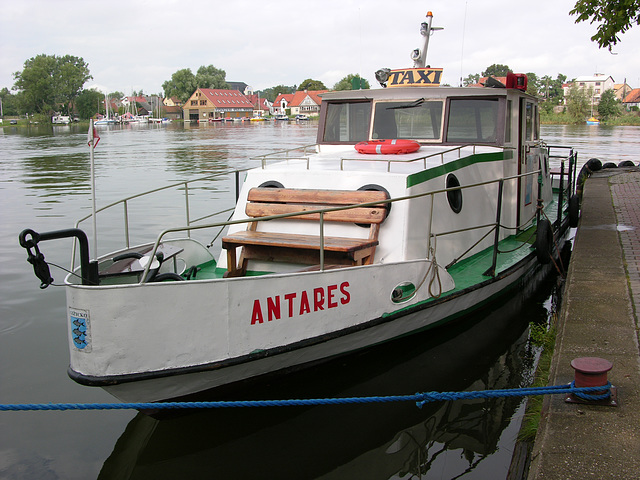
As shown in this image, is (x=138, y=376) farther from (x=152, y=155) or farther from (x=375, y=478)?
(x=152, y=155)

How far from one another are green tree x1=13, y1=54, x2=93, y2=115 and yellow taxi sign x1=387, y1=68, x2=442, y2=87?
109 meters

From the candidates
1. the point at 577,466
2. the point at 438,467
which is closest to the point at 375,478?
the point at 438,467

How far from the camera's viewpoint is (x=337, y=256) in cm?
553

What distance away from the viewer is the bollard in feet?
11.5

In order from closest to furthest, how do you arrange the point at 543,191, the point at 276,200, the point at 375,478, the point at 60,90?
the point at 375,478 < the point at 276,200 < the point at 543,191 < the point at 60,90

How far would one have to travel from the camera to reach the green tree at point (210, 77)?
425 ft

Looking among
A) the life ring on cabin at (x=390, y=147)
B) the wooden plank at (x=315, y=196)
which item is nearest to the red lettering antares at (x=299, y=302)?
the wooden plank at (x=315, y=196)

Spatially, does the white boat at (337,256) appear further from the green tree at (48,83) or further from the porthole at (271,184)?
the green tree at (48,83)

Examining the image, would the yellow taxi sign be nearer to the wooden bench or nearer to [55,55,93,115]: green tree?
the wooden bench

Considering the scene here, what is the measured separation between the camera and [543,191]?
33.7ft

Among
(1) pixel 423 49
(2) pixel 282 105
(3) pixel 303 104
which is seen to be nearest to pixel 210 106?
(2) pixel 282 105

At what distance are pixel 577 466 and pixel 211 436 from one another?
2.91 meters

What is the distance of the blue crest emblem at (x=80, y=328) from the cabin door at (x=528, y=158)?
5765 millimetres

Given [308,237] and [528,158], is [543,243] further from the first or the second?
[308,237]
